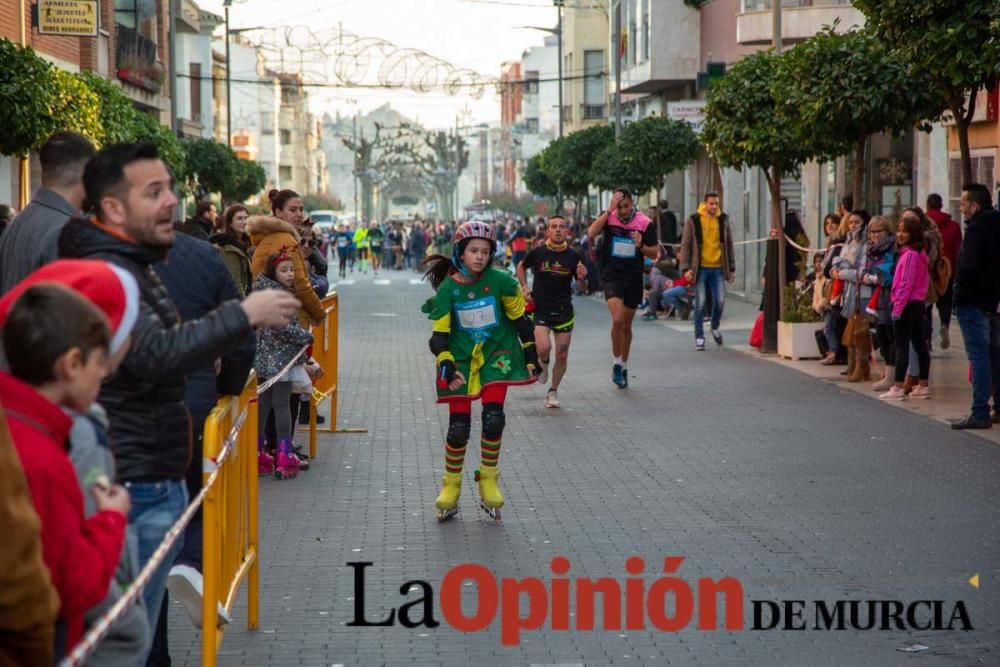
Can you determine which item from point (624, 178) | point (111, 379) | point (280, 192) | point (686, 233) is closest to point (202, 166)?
point (624, 178)

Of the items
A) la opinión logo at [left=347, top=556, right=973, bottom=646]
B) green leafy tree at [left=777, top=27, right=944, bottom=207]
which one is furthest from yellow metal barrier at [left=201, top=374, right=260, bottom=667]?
green leafy tree at [left=777, top=27, right=944, bottom=207]

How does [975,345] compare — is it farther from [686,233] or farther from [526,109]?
[526,109]

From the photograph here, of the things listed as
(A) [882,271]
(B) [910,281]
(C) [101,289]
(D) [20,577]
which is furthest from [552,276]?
(D) [20,577]

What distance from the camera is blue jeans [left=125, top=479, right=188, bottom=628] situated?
5.09 meters

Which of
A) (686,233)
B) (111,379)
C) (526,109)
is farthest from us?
(526,109)

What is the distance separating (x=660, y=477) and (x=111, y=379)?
266 inches

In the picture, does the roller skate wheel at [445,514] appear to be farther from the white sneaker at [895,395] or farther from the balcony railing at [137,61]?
the balcony railing at [137,61]

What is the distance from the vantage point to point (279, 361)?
1164 centimetres

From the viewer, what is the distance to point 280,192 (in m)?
13.2

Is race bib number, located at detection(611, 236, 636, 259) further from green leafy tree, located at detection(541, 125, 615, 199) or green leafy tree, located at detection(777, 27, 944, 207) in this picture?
green leafy tree, located at detection(541, 125, 615, 199)

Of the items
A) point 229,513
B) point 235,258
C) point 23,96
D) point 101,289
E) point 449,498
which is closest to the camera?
point 101,289

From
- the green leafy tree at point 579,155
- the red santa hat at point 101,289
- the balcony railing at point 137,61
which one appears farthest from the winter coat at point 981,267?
the green leafy tree at point 579,155

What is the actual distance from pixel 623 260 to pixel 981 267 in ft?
15.0

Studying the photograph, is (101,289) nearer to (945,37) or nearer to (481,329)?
(481,329)
